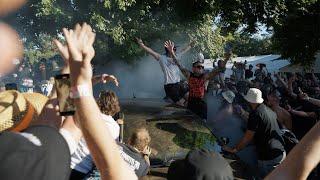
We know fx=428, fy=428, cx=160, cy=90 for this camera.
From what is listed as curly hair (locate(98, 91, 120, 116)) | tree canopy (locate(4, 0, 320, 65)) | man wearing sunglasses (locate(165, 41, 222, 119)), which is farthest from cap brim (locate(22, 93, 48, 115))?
tree canopy (locate(4, 0, 320, 65))

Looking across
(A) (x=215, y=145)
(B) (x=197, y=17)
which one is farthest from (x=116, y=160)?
(B) (x=197, y=17)

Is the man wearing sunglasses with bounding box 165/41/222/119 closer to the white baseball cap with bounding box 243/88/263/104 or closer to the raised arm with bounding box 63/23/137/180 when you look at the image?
the white baseball cap with bounding box 243/88/263/104

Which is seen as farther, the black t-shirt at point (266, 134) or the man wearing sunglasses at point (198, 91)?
the man wearing sunglasses at point (198, 91)

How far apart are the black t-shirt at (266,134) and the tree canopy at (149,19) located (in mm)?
5626

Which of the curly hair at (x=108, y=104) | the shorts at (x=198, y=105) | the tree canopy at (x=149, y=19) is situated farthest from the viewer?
the tree canopy at (x=149, y=19)

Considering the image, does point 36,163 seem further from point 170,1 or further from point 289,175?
point 170,1

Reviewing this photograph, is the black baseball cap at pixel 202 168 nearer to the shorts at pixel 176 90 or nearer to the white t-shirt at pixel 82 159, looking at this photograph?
the white t-shirt at pixel 82 159

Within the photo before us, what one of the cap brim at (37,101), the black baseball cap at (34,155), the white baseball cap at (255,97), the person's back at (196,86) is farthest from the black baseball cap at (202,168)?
the person's back at (196,86)

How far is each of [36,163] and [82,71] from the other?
0.35m

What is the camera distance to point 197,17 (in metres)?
11.5

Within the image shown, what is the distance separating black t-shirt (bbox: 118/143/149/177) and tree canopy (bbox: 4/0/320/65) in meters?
6.85

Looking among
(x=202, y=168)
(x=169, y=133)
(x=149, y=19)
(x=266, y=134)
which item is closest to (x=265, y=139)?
(x=266, y=134)

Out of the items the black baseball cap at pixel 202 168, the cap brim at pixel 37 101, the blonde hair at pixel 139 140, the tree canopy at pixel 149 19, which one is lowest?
the blonde hair at pixel 139 140

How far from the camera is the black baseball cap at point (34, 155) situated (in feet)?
4.46
